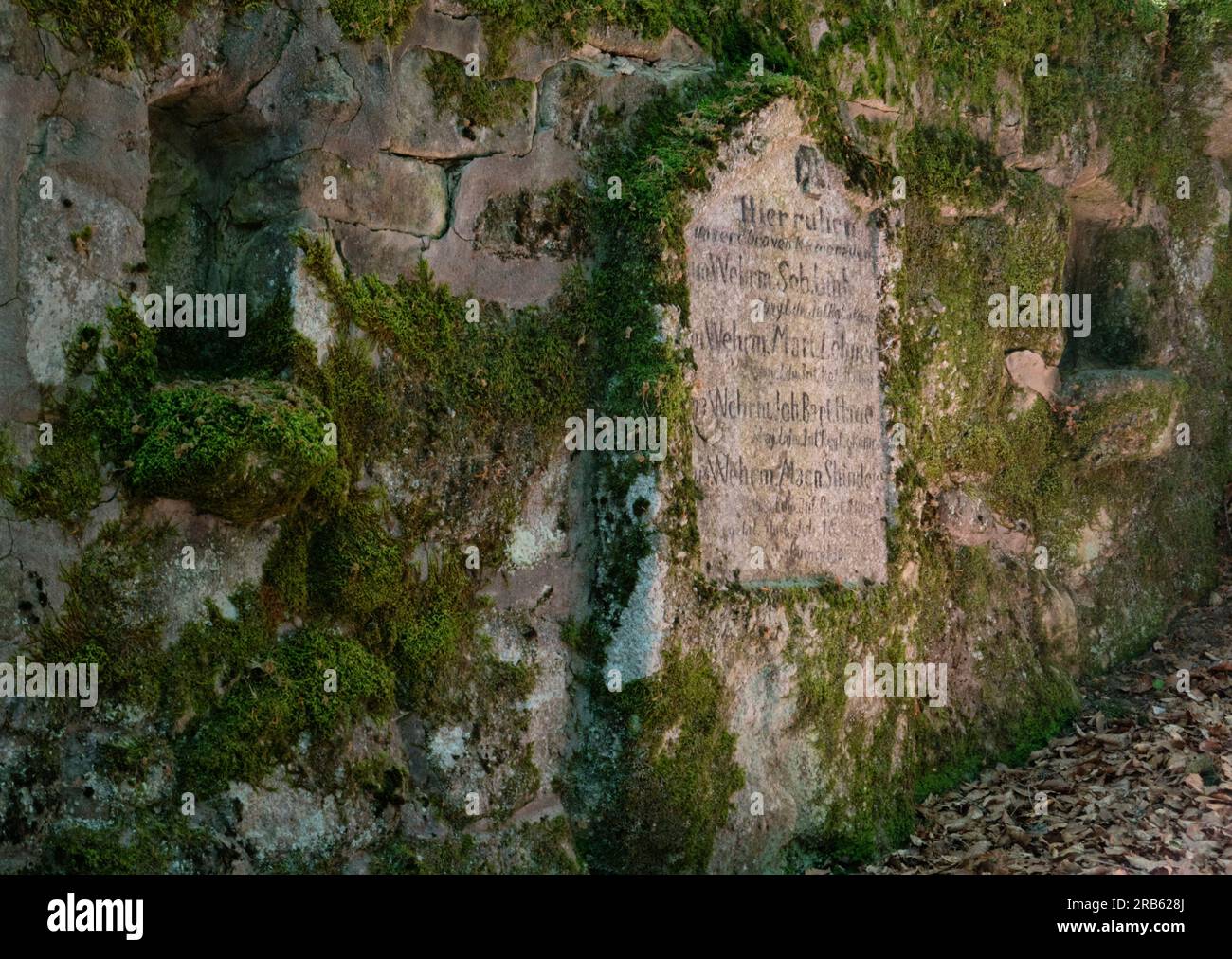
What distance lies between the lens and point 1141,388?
8367 mm

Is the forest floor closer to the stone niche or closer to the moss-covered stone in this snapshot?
the stone niche

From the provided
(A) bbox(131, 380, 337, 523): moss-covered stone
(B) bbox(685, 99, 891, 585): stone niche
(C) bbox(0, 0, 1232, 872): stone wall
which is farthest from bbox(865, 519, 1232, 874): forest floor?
(A) bbox(131, 380, 337, 523): moss-covered stone

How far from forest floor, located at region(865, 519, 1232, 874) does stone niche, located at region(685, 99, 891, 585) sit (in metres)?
1.21

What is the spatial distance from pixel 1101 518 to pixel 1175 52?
285 cm

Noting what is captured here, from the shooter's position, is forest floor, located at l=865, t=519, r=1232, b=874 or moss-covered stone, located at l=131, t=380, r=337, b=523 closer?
moss-covered stone, located at l=131, t=380, r=337, b=523

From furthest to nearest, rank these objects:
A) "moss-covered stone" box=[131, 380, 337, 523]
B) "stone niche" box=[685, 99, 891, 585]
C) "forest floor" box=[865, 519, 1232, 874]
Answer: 1. "forest floor" box=[865, 519, 1232, 874]
2. "stone niche" box=[685, 99, 891, 585]
3. "moss-covered stone" box=[131, 380, 337, 523]

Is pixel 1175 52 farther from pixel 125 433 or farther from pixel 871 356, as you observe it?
pixel 125 433

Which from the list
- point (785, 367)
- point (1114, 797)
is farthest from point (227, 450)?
point (1114, 797)

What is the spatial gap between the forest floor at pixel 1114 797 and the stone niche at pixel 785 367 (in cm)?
121

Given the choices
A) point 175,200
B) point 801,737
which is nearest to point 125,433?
point 175,200

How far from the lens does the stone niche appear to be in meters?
6.05

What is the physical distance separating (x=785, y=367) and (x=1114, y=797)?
2485mm

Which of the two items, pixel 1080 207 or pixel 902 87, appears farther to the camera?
pixel 1080 207

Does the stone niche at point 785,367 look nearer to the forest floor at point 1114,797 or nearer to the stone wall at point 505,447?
the stone wall at point 505,447
